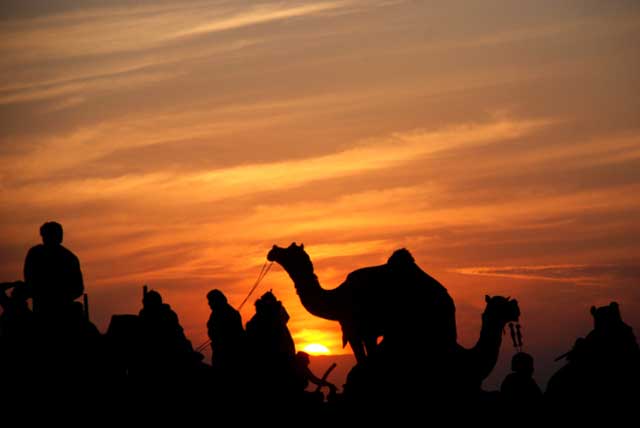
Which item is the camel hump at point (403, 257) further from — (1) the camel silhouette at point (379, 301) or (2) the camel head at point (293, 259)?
(2) the camel head at point (293, 259)

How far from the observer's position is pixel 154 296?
139 feet

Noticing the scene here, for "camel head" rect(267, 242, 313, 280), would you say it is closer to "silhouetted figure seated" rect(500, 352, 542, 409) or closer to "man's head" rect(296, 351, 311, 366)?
"man's head" rect(296, 351, 311, 366)

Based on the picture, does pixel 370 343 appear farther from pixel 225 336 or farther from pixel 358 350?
pixel 225 336

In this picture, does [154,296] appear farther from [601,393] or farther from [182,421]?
[601,393]

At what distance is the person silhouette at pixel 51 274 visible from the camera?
40.2 m

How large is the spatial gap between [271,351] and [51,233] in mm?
6149

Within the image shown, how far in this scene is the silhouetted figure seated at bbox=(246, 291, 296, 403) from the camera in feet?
141

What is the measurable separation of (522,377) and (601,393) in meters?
1.66

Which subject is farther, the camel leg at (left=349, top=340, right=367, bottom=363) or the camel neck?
the camel neck

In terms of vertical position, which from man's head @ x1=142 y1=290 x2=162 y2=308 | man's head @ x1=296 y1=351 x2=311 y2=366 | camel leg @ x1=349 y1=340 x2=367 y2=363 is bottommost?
camel leg @ x1=349 y1=340 x2=367 y2=363

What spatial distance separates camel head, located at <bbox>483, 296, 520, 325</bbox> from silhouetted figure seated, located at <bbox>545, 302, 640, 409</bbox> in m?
2.21

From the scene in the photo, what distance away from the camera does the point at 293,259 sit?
148 ft

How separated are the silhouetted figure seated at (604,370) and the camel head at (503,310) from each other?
221cm

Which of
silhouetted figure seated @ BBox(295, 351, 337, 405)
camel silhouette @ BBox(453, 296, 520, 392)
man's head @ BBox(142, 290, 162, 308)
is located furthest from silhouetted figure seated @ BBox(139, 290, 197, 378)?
camel silhouette @ BBox(453, 296, 520, 392)
